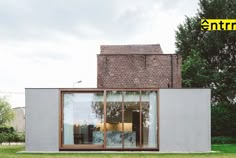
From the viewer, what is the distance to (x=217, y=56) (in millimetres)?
35781

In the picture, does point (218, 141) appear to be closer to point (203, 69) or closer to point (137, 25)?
point (203, 69)

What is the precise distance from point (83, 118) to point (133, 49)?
1305 centimetres

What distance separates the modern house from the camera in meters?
19.9

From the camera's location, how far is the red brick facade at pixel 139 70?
2889 cm

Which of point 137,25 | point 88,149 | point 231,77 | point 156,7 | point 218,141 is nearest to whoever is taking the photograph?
point 88,149

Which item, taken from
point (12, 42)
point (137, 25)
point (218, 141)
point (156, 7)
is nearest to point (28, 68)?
point (12, 42)

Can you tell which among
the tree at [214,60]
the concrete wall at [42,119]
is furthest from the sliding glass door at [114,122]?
the tree at [214,60]

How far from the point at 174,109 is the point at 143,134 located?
1.66 metres

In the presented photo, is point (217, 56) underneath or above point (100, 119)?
above

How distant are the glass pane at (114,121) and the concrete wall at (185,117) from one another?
5.63ft

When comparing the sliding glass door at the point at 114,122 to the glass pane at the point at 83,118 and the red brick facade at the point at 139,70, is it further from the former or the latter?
the red brick facade at the point at 139,70

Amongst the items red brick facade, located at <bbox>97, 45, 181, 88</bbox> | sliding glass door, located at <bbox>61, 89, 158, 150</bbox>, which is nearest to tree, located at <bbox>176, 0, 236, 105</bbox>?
red brick facade, located at <bbox>97, 45, 181, 88</bbox>

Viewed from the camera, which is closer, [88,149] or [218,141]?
[88,149]

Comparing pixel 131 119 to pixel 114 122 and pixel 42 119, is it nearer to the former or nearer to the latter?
pixel 114 122
